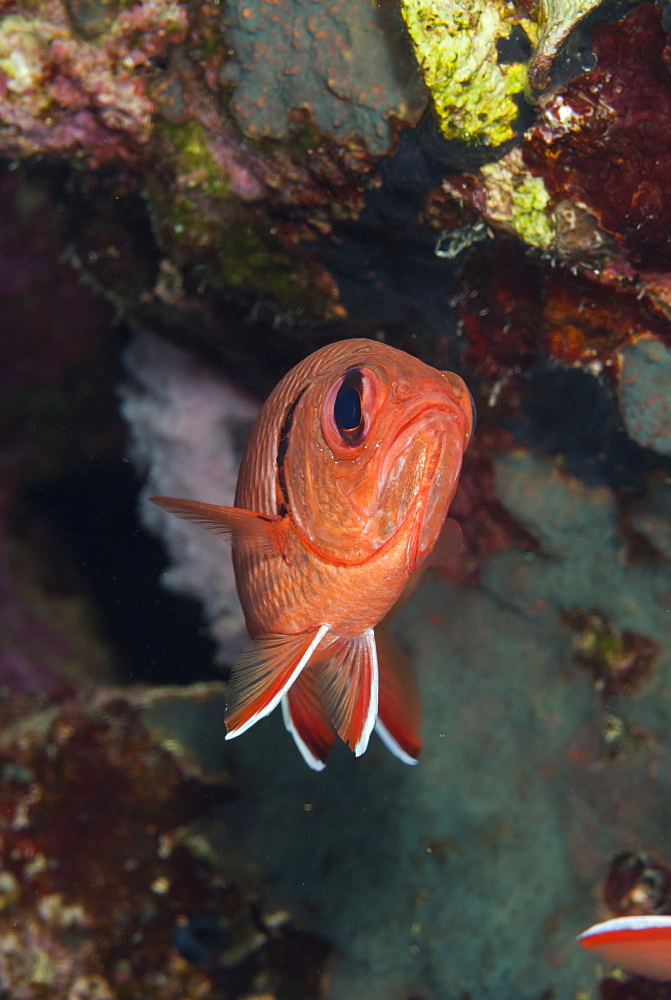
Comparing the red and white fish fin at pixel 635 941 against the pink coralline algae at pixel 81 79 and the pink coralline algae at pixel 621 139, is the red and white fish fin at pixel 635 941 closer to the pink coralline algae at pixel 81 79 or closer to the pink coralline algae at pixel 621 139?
the pink coralline algae at pixel 621 139

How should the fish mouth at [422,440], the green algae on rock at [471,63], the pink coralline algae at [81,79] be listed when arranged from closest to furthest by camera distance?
the fish mouth at [422,440]
the green algae on rock at [471,63]
the pink coralline algae at [81,79]

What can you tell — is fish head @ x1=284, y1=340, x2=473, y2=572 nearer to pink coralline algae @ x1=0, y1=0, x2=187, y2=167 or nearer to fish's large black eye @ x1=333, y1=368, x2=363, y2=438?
fish's large black eye @ x1=333, y1=368, x2=363, y2=438

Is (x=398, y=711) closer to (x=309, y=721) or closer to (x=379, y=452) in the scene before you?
(x=309, y=721)

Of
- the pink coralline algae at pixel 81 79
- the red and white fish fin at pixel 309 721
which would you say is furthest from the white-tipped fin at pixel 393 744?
the pink coralline algae at pixel 81 79

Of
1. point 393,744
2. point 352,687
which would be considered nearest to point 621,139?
point 352,687

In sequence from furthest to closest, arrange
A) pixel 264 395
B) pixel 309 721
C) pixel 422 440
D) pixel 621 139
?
pixel 264 395 < pixel 309 721 < pixel 621 139 < pixel 422 440

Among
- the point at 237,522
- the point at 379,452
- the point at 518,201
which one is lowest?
the point at 237,522

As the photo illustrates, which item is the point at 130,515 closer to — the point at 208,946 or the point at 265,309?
the point at 265,309
